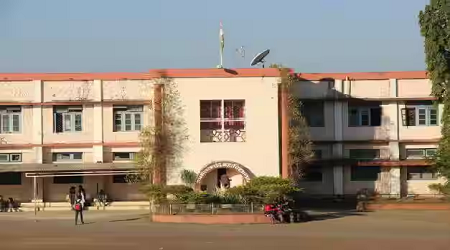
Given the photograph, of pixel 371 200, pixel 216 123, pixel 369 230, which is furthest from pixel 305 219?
pixel 371 200

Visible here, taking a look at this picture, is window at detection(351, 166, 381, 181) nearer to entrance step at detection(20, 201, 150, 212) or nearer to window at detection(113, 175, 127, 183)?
entrance step at detection(20, 201, 150, 212)

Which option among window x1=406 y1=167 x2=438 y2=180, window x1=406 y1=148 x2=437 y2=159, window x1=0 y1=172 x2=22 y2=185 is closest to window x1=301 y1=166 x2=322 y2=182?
window x1=406 y1=167 x2=438 y2=180

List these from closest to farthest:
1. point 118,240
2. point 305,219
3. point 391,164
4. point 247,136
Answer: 1. point 118,240
2. point 305,219
3. point 247,136
4. point 391,164

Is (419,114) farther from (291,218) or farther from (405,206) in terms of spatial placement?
(291,218)

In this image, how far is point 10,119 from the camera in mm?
33219

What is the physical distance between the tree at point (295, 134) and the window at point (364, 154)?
173 inches

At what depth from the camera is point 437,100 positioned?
32.7 meters

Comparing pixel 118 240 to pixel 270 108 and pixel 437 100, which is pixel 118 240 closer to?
pixel 270 108

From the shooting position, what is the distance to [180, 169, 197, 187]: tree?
1150 inches

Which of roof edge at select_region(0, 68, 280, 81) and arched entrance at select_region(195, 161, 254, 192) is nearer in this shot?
arched entrance at select_region(195, 161, 254, 192)

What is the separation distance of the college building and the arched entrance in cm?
4

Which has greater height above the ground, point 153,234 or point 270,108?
point 270,108

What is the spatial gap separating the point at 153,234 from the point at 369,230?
7236 mm

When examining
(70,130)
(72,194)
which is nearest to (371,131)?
(70,130)
